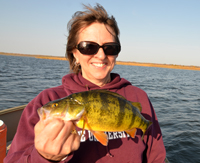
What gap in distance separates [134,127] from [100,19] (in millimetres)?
1820

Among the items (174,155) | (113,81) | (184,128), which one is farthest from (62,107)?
(184,128)

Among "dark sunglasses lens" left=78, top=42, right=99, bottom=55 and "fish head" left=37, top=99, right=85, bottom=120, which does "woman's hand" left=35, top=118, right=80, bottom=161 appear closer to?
"fish head" left=37, top=99, right=85, bottom=120

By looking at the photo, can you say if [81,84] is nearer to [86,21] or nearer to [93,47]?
[93,47]

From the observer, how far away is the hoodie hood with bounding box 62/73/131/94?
282 cm

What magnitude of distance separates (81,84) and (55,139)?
Answer: 1.42 metres

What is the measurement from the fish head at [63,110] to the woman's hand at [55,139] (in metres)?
0.12

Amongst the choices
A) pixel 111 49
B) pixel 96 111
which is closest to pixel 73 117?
pixel 96 111

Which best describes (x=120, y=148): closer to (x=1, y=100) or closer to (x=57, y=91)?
(x=57, y=91)

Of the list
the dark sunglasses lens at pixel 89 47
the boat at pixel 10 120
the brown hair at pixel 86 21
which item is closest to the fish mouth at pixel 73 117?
the dark sunglasses lens at pixel 89 47

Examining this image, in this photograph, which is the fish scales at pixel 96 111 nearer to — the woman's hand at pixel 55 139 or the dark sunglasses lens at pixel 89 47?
the woman's hand at pixel 55 139

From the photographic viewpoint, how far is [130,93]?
3.06 m

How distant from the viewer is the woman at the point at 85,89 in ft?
6.42

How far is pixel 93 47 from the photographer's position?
2.69 m

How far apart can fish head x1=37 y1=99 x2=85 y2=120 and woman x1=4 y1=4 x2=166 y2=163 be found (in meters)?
0.13
